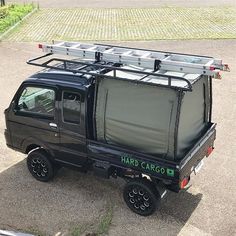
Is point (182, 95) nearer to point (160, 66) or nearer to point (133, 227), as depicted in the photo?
point (160, 66)

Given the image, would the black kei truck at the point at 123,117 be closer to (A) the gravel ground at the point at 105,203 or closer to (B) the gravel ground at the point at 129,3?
(A) the gravel ground at the point at 105,203

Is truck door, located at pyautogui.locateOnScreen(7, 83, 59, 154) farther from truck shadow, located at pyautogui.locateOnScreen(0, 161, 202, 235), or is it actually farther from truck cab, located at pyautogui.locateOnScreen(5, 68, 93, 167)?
truck shadow, located at pyautogui.locateOnScreen(0, 161, 202, 235)

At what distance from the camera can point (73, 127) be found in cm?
772

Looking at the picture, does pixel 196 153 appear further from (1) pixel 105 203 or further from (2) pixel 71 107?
(2) pixel 71 107

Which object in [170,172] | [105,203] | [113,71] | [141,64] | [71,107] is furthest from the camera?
[105,203]

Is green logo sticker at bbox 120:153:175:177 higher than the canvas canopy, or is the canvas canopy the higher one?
the canvas canopy

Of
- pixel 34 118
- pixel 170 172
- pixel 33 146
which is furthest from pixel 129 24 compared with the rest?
Answer: pixel 170 172

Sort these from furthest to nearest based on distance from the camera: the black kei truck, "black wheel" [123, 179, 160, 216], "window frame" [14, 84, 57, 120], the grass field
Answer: the grass field → "window frame" [14, 84, 57, 120] → "black wheel" [123, 179, 160, 216] → the black kei truck

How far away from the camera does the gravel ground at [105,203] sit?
7266 millimetres

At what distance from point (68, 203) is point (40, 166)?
1.08 m

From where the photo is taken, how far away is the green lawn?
2120 cm

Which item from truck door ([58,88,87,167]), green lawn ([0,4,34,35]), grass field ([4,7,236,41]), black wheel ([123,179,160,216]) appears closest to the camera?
black wheel ([123,179,160,216])

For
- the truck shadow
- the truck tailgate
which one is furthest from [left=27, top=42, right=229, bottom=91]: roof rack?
the truck shadow

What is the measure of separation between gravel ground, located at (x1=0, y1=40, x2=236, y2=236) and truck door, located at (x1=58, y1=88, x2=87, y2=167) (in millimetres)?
783
